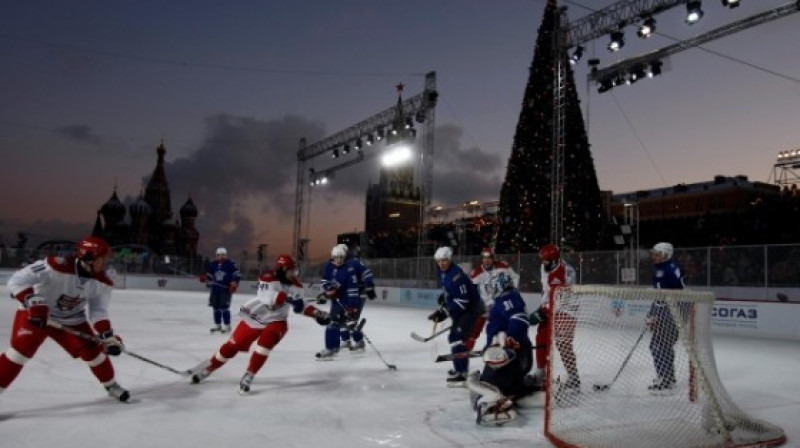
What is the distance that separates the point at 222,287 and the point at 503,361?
715cm

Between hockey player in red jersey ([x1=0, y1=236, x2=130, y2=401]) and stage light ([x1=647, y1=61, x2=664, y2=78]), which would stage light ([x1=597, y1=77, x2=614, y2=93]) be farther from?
hockey player in red jersey ([x1=0, y1=236, x2=130, y2=401])

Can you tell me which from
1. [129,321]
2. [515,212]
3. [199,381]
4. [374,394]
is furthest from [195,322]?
[515,212]

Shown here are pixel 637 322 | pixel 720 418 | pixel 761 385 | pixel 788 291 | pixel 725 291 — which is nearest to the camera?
pixel 720 418

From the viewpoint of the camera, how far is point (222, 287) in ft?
35.0

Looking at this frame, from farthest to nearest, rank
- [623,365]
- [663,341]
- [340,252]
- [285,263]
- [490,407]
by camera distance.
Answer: [340,252]
[285,263]
[623,365]
[663,341]
[490,407]

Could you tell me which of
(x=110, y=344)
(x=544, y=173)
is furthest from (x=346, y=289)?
(x=544, y=173)

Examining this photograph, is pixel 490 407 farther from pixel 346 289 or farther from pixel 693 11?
pixel 693 11

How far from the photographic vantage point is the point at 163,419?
4523 mm

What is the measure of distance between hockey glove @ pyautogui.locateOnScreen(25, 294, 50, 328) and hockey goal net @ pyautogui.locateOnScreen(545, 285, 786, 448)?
374cm

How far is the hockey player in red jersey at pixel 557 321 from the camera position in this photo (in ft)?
17.2

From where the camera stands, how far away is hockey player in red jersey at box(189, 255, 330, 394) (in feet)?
18.5

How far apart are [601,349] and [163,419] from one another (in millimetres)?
4018

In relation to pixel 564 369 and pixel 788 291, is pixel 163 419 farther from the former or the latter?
pixel 788 291

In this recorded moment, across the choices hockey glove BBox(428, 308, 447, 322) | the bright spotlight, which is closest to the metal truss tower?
the bright spotlight
